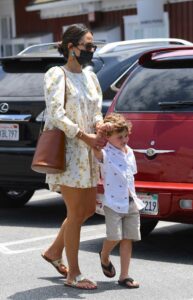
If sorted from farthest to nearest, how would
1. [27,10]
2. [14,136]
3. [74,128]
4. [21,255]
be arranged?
[27,10] → [14,136] → [21,255] → [74,128]

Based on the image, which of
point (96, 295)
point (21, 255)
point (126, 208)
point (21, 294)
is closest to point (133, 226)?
point (126, 208)

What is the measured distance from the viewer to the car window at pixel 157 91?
6793 mm

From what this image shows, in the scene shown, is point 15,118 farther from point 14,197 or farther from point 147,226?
point 147,226

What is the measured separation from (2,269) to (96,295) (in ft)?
3.66

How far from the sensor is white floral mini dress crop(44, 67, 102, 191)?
5.68 m

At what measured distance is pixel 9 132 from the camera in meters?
8.53

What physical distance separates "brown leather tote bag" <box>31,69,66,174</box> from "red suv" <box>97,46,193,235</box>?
44.5 inches

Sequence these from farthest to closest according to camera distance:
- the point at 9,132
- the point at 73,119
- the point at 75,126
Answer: the point at 9,132 < the point at 73,119 < the point at 75,126

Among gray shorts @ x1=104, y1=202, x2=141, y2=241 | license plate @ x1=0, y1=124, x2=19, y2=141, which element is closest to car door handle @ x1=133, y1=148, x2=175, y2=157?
gray shorts @ x1=104, y1=202, x2=141, y2=241

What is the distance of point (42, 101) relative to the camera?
838cm

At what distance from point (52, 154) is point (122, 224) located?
717 millimetres

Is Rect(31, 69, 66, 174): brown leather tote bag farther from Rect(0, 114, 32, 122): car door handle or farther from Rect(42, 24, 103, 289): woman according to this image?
Rect(0, 114, 32, 122): car door handle

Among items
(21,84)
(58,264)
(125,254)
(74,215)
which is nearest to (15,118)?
(21,84)

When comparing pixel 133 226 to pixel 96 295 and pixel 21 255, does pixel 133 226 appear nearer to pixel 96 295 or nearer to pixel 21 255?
pixel 96 295
